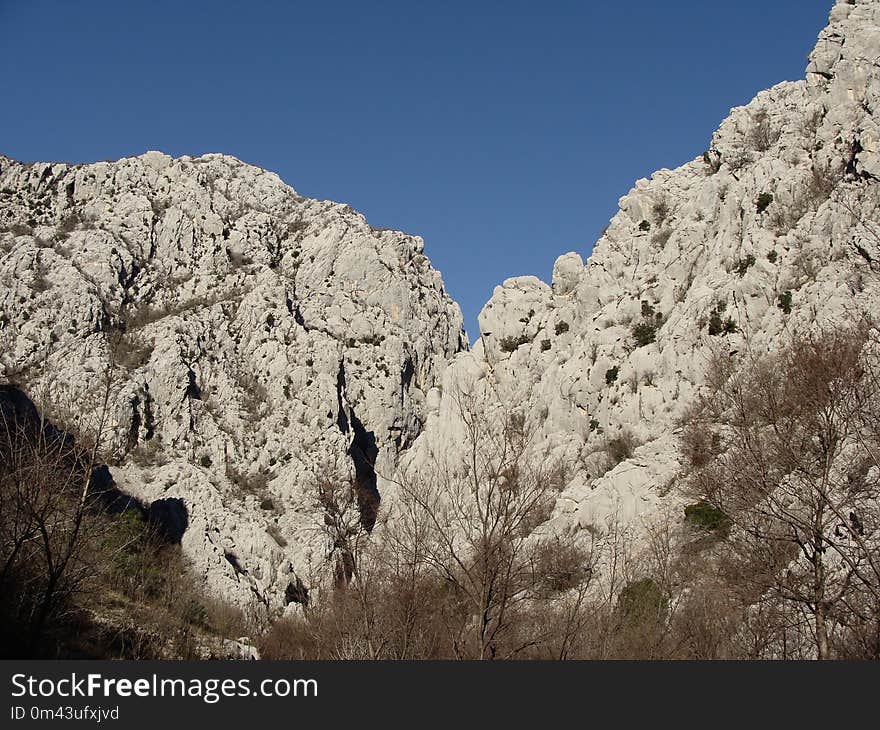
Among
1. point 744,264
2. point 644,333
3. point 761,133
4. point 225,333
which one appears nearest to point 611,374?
point 644,333

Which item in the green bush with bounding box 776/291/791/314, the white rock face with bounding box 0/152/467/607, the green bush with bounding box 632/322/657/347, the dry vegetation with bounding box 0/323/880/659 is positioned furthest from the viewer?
the white rock face with bounding box 0/152/467/607

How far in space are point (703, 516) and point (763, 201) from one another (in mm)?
27004

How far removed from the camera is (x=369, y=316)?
84.9m

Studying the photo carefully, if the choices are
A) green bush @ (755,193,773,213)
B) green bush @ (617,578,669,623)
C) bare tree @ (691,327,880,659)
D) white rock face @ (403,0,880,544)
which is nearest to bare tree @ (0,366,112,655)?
bare tree @ (691,327,880,659)

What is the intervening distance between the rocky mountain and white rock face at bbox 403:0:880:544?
0.20m

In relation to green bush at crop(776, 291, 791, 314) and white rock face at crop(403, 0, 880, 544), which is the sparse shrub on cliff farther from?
green bush at crop(776, 291, 791, 314)

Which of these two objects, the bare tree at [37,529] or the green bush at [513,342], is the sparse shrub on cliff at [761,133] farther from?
the bare tree at [37,529]

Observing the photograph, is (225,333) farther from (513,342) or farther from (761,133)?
(761,133)

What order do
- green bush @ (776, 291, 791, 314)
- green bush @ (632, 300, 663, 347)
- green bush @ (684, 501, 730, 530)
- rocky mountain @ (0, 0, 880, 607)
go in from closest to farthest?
green bush @ (684, 501, 730, 530), green bush @ (776, 291, 791, 314), rocky mountain @ (0, 0, 880, 607), green bush @ (632, 300, 663, 347)

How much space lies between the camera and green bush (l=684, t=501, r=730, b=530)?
37.0 meters

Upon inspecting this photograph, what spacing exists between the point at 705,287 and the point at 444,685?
47.8 metres

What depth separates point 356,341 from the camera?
83312 millimetres

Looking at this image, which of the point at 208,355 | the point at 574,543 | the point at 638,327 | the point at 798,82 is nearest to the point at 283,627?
the point at 574,543

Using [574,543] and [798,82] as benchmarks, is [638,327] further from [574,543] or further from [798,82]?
[798,82]
